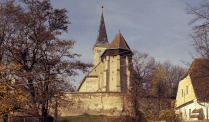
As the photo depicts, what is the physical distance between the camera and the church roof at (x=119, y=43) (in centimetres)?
5446

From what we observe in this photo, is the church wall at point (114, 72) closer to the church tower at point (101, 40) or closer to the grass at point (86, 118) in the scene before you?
the grass at point (86, 118)

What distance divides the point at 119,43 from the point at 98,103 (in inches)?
812

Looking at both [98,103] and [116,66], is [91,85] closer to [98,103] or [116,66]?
[116,66]

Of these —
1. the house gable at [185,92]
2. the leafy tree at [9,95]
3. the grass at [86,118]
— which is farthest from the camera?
the grass at [86,118]

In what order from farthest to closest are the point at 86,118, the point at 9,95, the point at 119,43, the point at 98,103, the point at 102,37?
the point at 102,37 < the point at 119,43 < the point at 98,103 < the point at 86,118 < the point at 9,95

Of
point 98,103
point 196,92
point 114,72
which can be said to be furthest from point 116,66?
point 196,92

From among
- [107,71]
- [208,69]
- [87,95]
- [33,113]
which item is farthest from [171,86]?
[33,113]

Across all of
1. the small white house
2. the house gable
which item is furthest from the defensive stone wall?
the small white house

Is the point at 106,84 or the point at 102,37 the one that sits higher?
the point at 102,37

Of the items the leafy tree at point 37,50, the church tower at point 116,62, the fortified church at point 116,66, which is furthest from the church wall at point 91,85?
the leafy tree at point 37,50

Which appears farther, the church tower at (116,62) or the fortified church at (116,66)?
the church tower at (116,62)

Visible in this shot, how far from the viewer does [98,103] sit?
36875 millimetres

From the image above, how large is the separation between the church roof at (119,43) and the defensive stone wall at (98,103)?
1880 centimetres

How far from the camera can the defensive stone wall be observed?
120ft
